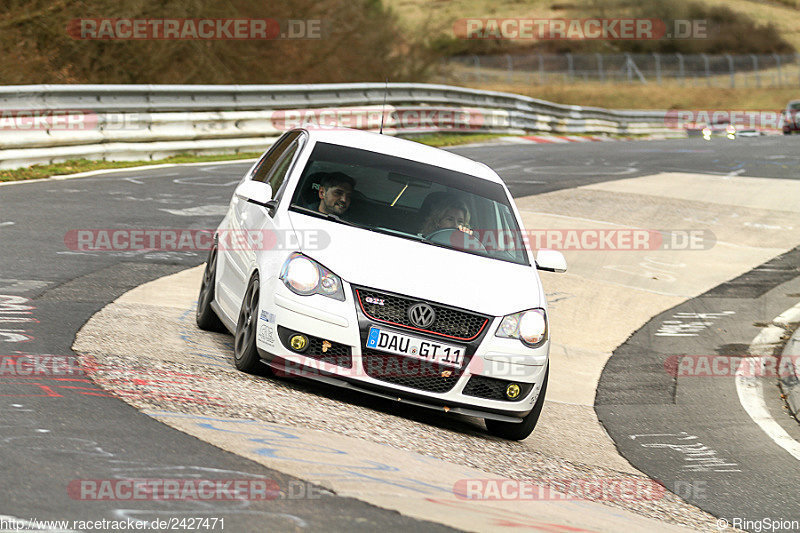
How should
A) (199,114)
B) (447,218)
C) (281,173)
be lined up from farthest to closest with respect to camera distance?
(199,114), (281,173), (447,218)

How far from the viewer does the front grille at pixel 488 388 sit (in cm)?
646

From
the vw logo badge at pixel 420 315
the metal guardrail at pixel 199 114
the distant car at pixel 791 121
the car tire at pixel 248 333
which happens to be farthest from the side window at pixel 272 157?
the distant car at pixel 791 121

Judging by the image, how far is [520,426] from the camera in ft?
22.5

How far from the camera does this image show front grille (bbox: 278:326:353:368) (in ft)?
20.8

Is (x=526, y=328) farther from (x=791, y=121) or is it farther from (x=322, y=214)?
(x=791, y=121)

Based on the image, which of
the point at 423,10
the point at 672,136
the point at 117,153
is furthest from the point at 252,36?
the point at 423,10

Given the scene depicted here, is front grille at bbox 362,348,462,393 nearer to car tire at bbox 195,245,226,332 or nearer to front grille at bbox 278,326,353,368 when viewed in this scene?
front grille at bbox 278,326,353,368

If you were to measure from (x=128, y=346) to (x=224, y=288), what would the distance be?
0.93 meters

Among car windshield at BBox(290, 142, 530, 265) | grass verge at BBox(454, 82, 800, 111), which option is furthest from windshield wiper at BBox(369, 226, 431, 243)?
grass verge at BBox(454, 82, 800, 111)

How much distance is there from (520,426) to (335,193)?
203 centimetres

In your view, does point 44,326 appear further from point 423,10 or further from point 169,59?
point 423,10

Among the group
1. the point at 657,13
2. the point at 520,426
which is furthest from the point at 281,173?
the point at 657,13

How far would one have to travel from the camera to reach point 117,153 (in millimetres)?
17922

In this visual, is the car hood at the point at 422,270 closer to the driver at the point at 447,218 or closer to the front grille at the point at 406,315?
the front grille at the point at 406,315
